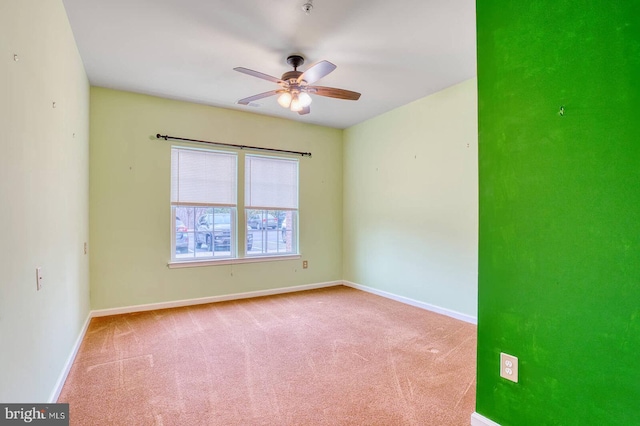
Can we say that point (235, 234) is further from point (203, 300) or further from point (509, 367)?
point (509, 367)

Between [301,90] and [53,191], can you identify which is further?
[301,90]

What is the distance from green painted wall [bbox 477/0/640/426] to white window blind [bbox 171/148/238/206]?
3691 mm

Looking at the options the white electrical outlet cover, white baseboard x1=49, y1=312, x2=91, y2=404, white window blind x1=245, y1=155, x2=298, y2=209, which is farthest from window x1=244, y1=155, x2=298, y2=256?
the white electrical outlet cover

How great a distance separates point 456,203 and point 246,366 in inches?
115

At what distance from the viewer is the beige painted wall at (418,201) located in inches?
147

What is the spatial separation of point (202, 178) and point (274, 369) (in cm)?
294

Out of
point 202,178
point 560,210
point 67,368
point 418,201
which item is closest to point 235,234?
point 202,178

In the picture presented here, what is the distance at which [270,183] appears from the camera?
508 centimetres

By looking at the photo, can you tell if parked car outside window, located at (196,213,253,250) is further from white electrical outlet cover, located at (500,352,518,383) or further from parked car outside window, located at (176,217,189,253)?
white electrical outlet cover, located at (500,352,518,383)

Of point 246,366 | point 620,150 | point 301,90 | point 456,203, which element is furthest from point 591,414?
point 301,90

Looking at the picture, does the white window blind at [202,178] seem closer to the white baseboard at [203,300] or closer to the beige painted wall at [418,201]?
the white baseboard at [203,300]

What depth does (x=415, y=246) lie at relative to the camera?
4.40m

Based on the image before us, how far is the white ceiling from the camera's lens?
2.39 metres

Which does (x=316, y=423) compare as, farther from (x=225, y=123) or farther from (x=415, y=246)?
(x=225, y=123)
